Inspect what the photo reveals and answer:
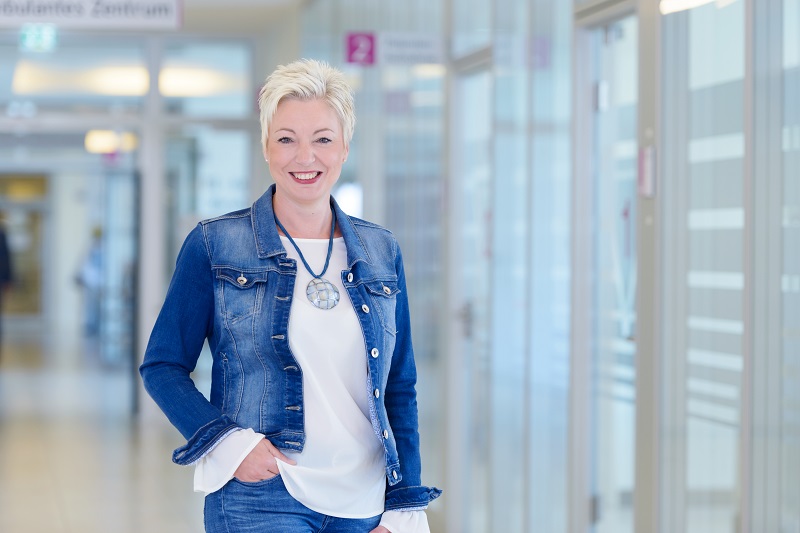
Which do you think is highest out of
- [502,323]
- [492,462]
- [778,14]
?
[778,14]

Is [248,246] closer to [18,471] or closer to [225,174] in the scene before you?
[18,471]

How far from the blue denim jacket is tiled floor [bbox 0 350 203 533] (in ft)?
15.7

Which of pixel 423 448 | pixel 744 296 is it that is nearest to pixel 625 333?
pixel 744 296

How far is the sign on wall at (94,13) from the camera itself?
6977 mm

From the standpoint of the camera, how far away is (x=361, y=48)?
22.3 ft

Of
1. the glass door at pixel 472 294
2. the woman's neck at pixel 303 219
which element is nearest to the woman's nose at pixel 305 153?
the woman's neck at pixel 303 219

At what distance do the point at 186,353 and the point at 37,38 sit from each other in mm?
9182

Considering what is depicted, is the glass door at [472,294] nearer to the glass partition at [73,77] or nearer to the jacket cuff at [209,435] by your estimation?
the jacket cuff at [209,435]

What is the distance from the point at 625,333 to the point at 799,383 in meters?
1.19

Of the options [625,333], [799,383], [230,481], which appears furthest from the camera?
[625,333]

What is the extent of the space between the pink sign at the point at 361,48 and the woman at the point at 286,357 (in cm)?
465

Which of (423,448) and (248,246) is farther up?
(248,246)

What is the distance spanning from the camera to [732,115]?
11.5ft

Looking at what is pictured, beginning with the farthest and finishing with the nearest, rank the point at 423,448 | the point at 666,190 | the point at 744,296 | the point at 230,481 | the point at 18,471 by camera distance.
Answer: the point at 18,471 < the point at 423,448 < the point at 666,190 < the point at 744,296 < the point at 230,481
